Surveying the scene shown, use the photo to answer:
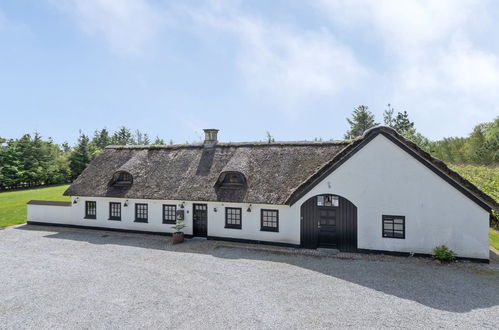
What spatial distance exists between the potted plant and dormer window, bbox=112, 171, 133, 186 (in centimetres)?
445

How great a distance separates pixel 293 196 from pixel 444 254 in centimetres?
668

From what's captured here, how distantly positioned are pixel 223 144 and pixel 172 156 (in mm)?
3583

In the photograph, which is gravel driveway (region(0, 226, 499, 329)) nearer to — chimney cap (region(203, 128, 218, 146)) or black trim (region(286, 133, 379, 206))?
black trim (region(286, 133, 379, 206))

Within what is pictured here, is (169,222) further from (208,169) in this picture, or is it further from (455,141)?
(455,141)

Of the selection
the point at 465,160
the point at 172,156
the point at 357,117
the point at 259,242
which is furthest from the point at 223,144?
the point at 465,160

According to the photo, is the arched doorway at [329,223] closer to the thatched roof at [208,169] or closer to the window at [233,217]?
the thatched roof at [208,169]

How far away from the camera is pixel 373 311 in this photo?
8.02m

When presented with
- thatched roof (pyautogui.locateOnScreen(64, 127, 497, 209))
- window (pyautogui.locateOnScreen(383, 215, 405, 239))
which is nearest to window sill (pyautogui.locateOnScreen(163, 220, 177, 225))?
thatched roof (pyautogui.locateOnScreen(64, 127, 497, 209))

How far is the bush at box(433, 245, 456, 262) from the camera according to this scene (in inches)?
462

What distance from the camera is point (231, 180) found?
16125 mm

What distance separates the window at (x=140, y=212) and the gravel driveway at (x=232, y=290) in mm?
3276

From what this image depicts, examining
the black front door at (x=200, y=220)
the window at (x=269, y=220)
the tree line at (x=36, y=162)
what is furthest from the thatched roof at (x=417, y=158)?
the tree line at (x=36, y=162)

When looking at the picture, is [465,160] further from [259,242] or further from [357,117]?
[259,242]

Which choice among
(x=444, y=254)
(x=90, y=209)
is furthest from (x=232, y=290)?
(x=90, y=209)
